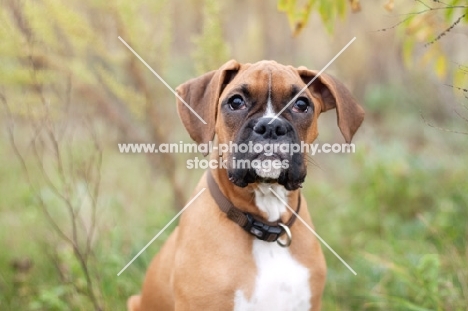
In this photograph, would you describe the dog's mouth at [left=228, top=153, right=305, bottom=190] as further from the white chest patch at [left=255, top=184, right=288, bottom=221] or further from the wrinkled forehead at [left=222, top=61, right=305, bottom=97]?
the wrinkled forehead at [left=222, top=61, right=305, bottom=97]

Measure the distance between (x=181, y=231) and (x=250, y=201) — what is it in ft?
1.53

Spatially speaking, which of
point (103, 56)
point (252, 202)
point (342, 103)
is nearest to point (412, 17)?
point (342, 103)

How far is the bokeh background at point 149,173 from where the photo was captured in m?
4.80

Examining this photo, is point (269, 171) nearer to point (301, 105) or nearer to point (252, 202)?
point (252, 202)

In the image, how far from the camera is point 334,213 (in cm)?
680

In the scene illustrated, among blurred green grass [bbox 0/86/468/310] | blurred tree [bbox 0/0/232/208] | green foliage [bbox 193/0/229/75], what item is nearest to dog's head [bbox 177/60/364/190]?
blurred green grass [bbox 0/86/468/310]

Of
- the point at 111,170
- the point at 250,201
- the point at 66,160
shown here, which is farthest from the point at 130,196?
the point at 250,201

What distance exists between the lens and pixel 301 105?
3756 mm

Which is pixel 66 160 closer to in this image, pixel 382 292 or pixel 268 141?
pixel 382 292

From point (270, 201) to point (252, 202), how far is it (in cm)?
12

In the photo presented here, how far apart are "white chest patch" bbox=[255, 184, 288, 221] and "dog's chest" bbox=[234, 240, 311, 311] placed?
0.64 ft

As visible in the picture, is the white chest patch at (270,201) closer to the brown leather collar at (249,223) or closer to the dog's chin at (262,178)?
the brown leather collar at (249,223)

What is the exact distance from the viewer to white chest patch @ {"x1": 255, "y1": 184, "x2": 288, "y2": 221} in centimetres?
380

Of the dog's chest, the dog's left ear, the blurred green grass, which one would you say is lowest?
the blurred green grass
